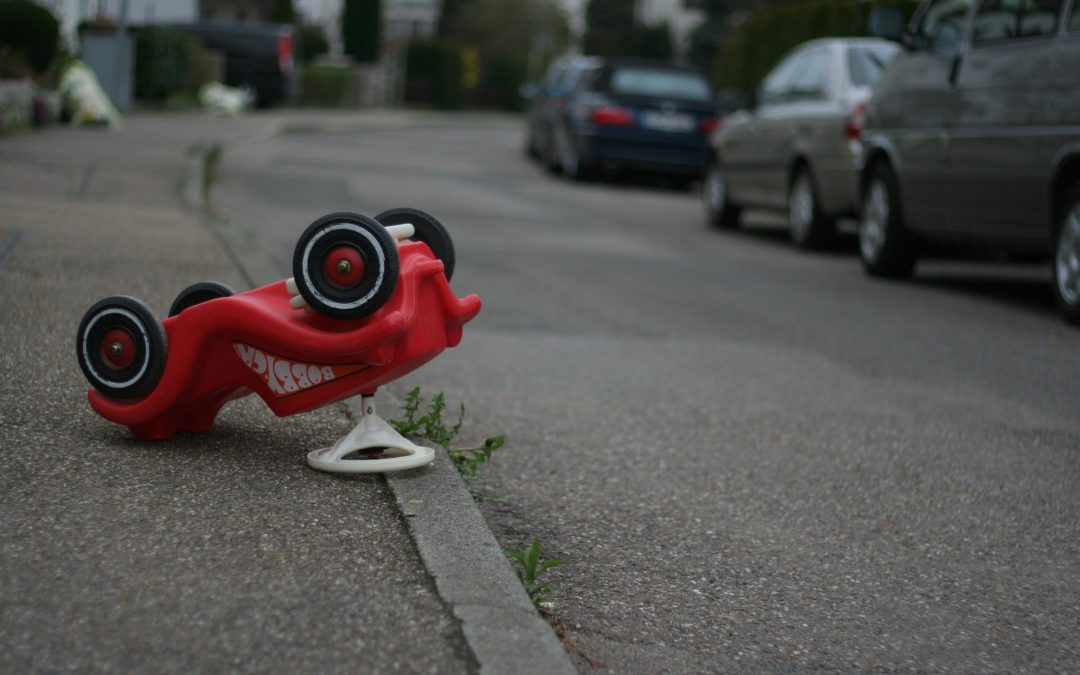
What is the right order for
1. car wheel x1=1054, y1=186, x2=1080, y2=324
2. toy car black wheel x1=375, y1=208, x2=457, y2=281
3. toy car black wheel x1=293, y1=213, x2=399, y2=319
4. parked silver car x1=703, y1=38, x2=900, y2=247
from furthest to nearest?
parked silver car x1=703, y1=38, x2=900, y2=247 → car wheel x1=1054, y1=186, x2=1080, y2=324 → toy car black wheel x1=375, y1=208, x2=457, y2=281 → toy car black wheel x1=293, y1=213, x2=399, y2=319

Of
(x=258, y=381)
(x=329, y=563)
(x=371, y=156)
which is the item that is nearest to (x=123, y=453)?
(x=258, y=381)

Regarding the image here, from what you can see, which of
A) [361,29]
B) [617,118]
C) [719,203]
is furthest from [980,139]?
[361,29]

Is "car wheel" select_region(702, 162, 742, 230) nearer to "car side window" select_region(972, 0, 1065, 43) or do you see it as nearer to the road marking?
"car side window" select_region(972, 0, 1065, 43)

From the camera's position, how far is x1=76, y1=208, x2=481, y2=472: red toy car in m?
3.88

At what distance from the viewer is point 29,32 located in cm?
1920

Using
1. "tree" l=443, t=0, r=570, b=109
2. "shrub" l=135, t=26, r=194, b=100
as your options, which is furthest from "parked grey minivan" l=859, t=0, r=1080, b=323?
"tree" l=443, t=0, r=570, b=109

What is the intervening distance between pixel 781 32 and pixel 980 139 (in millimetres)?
16769

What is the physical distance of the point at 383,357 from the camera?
395 centimetres

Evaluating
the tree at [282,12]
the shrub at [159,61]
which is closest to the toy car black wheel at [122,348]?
the shrub at [159,61]

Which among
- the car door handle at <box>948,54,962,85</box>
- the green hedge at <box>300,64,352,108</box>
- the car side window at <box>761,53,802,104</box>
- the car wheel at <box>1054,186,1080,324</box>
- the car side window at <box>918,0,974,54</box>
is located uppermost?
the car side window at <box>918,0,974,54</box>

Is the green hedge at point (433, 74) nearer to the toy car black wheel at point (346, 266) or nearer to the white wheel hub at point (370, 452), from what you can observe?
the white wheel hub at point (370, 452)

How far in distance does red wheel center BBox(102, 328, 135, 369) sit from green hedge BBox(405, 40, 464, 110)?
51.7 m

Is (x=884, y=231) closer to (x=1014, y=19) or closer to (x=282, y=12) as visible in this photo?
(x=1014, y=19)

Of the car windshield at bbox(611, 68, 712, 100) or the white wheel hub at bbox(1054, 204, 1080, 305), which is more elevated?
the car windshield at bbox(611, 68, 712, 100)
